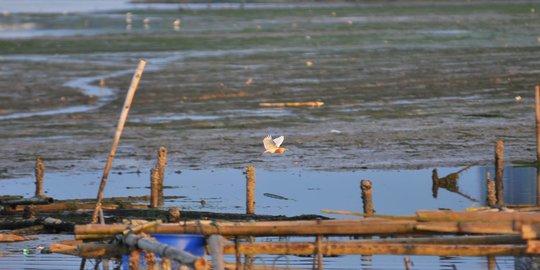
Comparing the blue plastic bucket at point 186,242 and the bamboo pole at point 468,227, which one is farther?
the blue plastic bucket at point 186,242

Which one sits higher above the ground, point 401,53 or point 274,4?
point 274,4

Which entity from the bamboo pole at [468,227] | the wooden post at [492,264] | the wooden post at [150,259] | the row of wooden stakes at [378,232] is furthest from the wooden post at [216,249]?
the wooden post at [492,264]

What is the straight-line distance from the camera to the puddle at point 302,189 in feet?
60.7

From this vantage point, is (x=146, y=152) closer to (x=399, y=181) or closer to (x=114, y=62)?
(x=399, y=181)

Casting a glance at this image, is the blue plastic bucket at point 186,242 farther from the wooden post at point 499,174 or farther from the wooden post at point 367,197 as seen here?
the wooden post at point 499,174

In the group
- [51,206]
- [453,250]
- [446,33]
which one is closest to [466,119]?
[51,206]

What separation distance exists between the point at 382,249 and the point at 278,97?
20.3 m

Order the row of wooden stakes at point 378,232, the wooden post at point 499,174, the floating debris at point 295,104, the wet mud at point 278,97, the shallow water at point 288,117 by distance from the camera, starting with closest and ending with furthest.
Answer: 1. the row of wooden stakes at point 378,232
2. the wooden post at point 499,174
3. the shallow water at point 288,117
4. the wet mud at point 278,97
5. the floating debris at point 295,104

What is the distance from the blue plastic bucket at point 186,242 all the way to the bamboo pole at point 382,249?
212 millimetres

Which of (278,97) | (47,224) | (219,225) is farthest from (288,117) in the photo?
(219,225)

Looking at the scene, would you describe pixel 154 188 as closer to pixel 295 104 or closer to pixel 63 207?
pixel 63 207

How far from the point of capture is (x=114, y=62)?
42.8 meters

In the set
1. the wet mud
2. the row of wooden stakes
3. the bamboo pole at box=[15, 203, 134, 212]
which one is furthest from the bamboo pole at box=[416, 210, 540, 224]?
the wet mud

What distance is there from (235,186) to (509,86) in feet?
43.2
